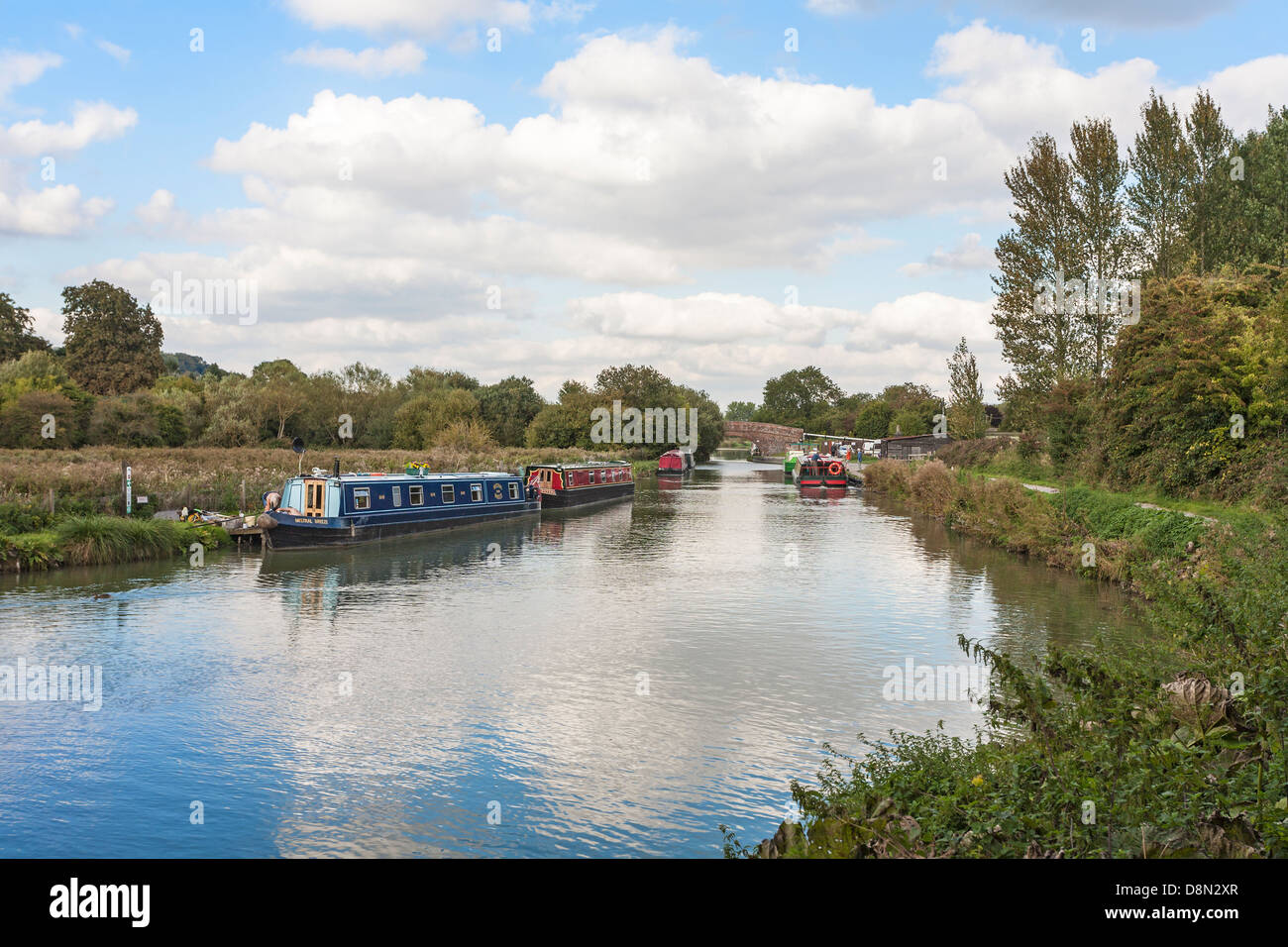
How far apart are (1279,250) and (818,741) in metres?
26.7

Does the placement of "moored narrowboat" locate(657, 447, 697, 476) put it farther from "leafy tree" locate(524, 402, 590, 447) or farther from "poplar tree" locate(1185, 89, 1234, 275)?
"poplar tree" locate(1185, 89, 1234, 275)

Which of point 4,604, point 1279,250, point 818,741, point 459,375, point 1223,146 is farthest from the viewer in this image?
point 459,375

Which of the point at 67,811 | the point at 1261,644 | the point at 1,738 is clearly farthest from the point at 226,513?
the point at 1261,644

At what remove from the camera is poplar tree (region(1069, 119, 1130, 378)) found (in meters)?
34.2

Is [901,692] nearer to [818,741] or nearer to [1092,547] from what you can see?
[818,741]

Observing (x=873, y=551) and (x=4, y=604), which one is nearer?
(x=4, y=604)

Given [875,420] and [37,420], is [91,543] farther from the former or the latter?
[875,420]

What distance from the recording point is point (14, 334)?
6200 centimetres

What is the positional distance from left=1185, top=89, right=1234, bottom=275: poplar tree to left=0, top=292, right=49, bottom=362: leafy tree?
6740 centimetres

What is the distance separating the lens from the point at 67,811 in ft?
28.3

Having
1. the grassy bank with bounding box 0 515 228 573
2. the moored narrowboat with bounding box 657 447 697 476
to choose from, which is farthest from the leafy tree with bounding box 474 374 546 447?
the grassy bank with bounding box 0 515 228 573

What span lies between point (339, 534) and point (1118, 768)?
25.9 metres

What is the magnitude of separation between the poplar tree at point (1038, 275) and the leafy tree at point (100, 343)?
59.0 m
